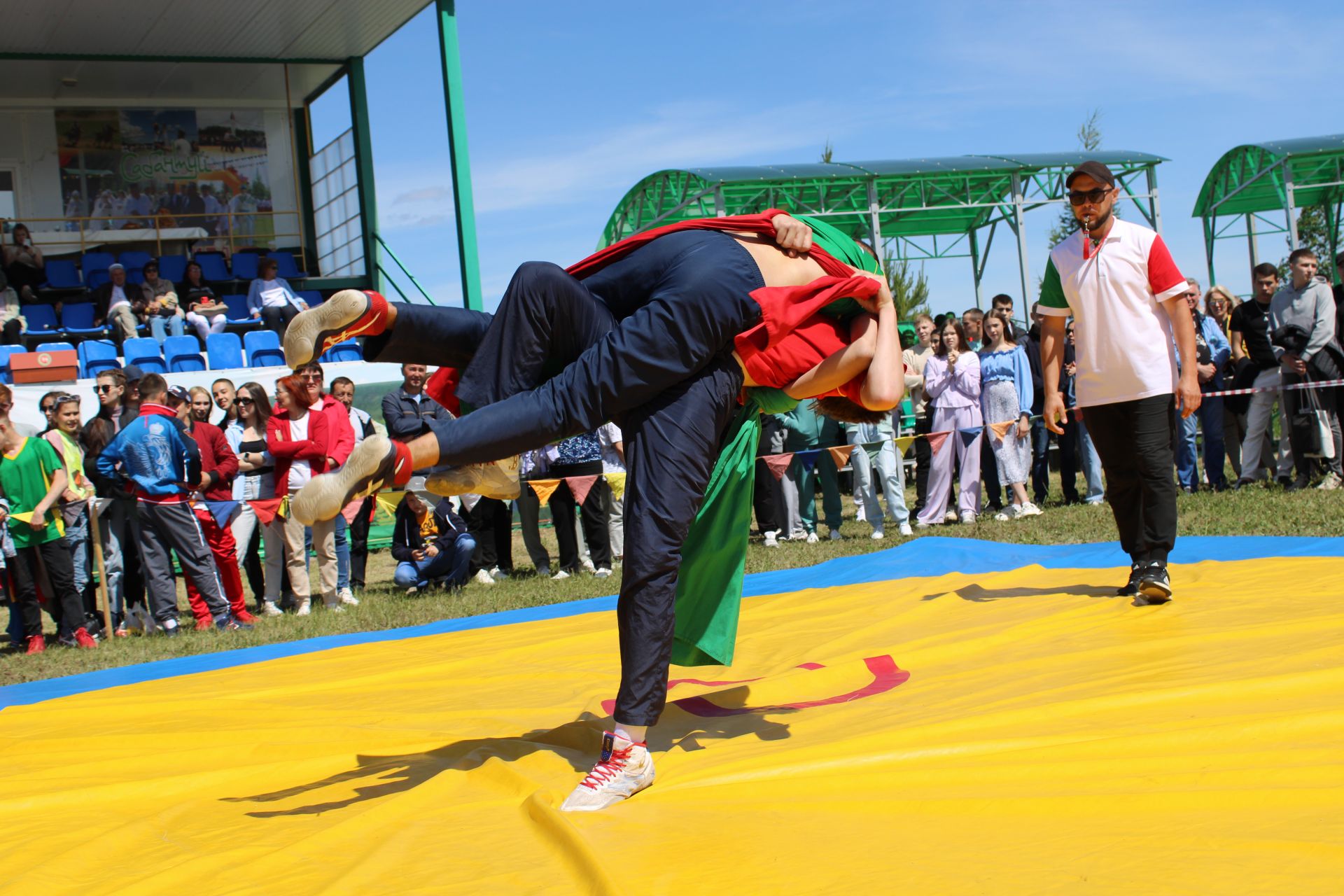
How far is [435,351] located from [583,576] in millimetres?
5552

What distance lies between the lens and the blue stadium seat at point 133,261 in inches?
666

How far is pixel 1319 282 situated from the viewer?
29.9 ft

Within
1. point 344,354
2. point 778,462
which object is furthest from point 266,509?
point 344,354

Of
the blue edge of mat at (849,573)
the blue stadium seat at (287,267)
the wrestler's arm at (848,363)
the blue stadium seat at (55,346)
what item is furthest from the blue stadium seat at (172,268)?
the wrestler's arm at (848,363)

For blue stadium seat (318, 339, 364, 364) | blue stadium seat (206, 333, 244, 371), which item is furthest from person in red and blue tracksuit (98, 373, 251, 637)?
blue stadium seat (318, 339, 364, 364)

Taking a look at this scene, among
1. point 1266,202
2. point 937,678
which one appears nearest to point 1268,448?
point 937,678

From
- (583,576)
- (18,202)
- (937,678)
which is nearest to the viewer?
(937,678)

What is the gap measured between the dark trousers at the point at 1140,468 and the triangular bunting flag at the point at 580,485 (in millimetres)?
4422

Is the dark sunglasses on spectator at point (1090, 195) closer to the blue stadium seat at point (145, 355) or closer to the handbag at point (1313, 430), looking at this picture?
the handbag at point (1313, 430)

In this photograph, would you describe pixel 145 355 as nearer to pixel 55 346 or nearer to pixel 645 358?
pixel 55 346

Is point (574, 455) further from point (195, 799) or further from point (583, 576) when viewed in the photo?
point (195, 799)

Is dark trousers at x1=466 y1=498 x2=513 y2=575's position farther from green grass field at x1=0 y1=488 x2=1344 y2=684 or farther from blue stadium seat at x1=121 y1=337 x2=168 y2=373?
blue stadium seat at x1=121 y1=337 x2=168 y2=373

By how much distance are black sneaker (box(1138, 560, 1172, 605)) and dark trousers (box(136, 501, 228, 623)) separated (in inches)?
229

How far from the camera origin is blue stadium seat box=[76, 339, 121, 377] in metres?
13.1
